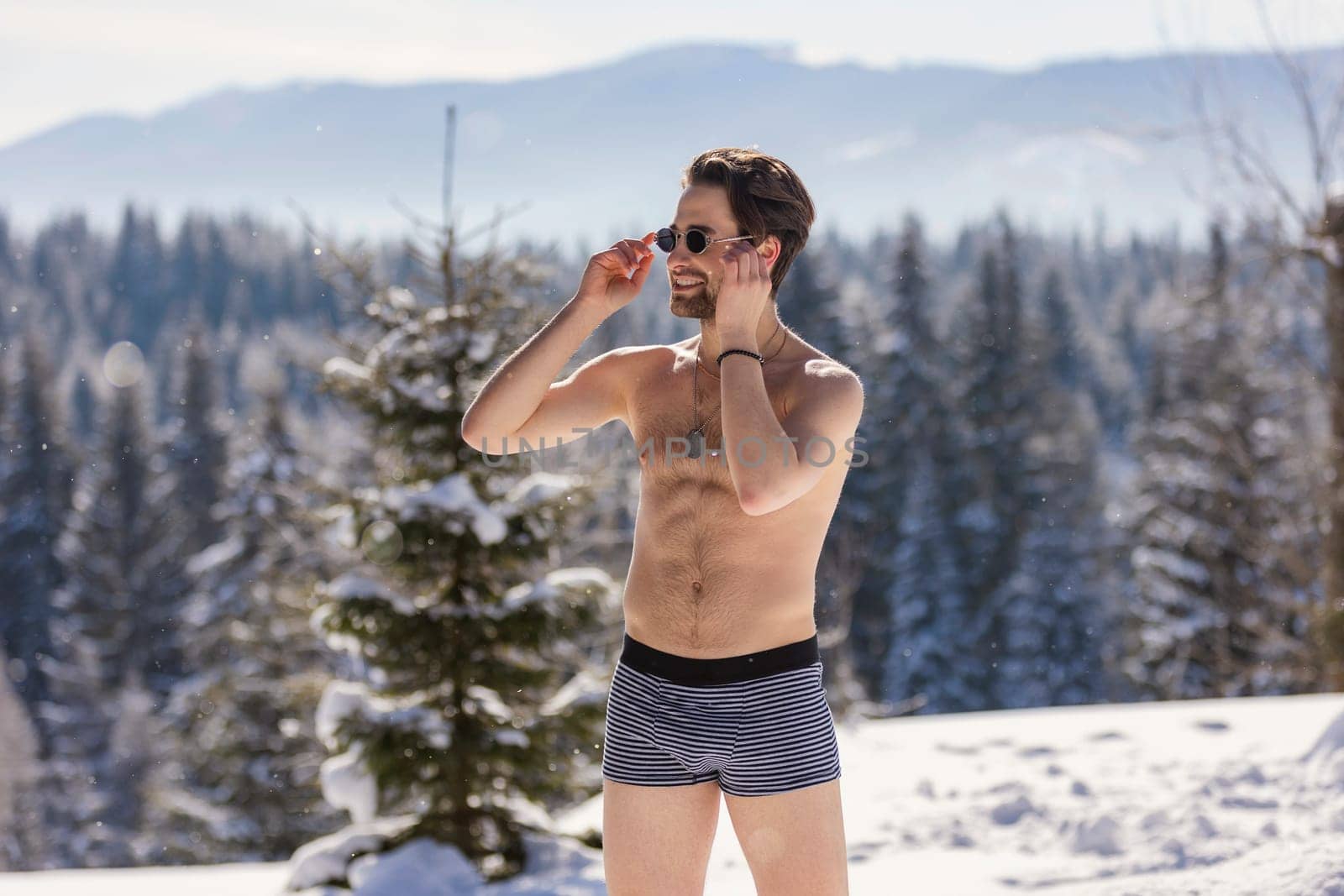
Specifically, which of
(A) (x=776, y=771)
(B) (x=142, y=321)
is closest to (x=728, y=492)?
(A) (x=776, y=771)

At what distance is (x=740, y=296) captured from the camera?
198 cm

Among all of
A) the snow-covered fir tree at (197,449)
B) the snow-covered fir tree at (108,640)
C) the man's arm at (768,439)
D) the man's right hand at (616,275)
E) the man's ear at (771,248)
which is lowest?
the snow-covered fir tree at (108,640)

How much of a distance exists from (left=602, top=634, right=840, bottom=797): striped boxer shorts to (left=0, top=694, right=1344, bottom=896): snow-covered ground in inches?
88.4

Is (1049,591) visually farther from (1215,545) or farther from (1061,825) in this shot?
(1061,825)

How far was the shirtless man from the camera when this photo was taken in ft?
6.80

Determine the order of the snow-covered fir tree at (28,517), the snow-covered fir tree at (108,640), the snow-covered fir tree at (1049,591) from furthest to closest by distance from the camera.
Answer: the snow-covered fir tree at (28,517)
the snow-covered fir tree at (108,640)
the snow-covered fir tree at (1049,591)

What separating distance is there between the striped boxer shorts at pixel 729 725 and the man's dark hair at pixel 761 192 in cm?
73

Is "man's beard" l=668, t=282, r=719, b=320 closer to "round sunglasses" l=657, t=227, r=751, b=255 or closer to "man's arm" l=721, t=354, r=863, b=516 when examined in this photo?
"round sunglasses" l=657, t=227, r=751, b=255

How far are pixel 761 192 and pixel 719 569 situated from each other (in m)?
0.69

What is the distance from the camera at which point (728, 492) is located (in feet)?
7.13

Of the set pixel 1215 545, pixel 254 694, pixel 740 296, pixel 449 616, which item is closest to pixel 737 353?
pixel 740 296

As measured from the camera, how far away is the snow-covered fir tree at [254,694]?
15016mm

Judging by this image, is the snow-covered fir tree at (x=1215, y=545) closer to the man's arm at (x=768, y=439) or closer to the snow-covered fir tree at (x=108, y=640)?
the man's arm at (x=768, y=439)


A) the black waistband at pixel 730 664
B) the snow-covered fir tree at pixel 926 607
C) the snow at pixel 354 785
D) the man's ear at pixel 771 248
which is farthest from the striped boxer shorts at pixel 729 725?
the snow-covered fir tree at pixel 926 607
